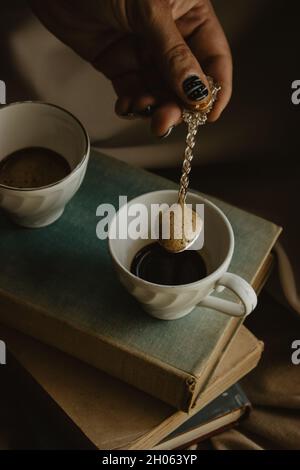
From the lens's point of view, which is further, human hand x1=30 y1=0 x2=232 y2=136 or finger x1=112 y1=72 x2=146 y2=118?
finger x1=112 y1=72 x2=146 y2=118

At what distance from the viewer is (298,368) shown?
755mm

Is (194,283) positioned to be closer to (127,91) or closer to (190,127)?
(190,127)

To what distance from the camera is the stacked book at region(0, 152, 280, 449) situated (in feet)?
1.88

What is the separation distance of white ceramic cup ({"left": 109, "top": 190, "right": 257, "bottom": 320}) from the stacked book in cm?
3

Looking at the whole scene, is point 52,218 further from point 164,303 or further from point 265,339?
point 265,339

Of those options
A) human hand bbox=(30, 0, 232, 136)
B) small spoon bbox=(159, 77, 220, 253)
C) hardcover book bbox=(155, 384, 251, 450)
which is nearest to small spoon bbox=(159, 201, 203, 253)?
small spoon bbox=(159, 77, 220, 253)

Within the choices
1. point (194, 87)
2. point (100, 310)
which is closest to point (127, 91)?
point (194, 87)

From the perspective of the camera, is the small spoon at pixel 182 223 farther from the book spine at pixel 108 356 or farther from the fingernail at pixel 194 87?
the book spine at pixel 108 356

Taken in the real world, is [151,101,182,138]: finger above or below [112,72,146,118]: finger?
above

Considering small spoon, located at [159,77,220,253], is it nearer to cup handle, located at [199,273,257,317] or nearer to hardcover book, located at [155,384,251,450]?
cup handle, located at [199,273,257,317]

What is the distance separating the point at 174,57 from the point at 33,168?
0.19 metres

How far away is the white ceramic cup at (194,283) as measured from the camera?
526mm

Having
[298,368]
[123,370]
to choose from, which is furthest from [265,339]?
[123,370]
